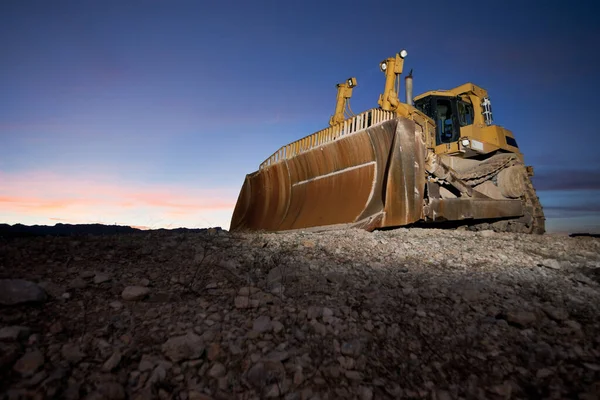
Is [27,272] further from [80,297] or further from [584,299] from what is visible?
[584,299]

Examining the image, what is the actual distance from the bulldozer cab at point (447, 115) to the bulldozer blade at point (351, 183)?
3072 mm

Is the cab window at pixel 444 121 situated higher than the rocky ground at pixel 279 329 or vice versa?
the cab window at pixel 444 121

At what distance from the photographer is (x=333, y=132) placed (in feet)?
18.3

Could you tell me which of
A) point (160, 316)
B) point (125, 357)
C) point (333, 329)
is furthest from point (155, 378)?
point (333, 329)

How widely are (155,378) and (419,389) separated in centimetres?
99

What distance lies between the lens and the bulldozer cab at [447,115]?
7109mm

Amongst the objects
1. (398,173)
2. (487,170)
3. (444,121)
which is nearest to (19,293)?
(398,173)

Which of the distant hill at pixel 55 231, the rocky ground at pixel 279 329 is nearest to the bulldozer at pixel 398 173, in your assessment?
the distant hill at pixel 55 231

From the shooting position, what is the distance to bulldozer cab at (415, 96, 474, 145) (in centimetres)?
711

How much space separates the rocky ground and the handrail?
301 centimetres

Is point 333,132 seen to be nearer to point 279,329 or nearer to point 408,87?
point 408,87

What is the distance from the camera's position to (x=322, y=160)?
573cm

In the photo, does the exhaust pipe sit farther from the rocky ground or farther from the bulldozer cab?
the rocky ground

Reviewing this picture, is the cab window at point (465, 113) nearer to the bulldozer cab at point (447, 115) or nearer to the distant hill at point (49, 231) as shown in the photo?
the bulldozer cab at point (447, 115)
